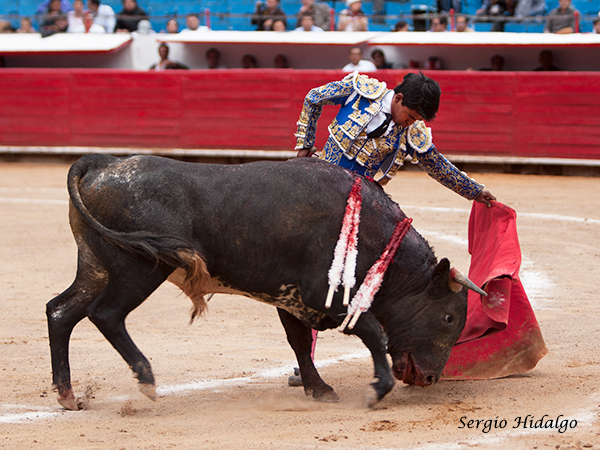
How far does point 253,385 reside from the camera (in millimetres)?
3342

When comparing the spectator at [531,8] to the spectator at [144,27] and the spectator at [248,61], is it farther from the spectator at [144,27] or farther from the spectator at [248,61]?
the spectator at [144,27]

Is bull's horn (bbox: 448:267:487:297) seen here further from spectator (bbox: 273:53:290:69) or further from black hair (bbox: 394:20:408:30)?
black hair (bbox: 394:20:408:30)

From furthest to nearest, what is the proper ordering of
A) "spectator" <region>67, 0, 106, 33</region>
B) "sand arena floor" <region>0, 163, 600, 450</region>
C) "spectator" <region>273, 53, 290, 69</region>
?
"spectator" <region>67, 0, 106, 33</region> → "spectator" <region>273, 53, 290, 69</region> → "sand arena floor" <region>0, 163, 600, 450</region>

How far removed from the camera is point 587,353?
356 cm

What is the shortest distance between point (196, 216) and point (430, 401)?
3.79ft

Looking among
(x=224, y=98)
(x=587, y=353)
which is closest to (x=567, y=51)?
(x=224, y=98)

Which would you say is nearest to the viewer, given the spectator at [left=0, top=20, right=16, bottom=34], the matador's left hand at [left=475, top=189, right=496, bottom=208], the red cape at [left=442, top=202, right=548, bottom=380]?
the red cape at [left=442, top=202, right=548, bottom=380]

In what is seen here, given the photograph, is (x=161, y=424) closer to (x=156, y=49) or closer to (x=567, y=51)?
(x=567, y=51)

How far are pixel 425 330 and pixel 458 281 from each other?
25 cm

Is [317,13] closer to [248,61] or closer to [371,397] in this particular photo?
[248,61]

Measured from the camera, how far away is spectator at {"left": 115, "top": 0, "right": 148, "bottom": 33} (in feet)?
39.2

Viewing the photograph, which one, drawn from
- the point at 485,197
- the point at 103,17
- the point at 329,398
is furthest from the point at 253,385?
the point at 103,17

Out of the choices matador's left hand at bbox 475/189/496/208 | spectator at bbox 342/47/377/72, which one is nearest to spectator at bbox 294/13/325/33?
spectator at bbox 342/47/377/72

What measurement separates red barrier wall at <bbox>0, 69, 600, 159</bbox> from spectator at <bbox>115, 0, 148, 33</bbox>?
164 centimetres
